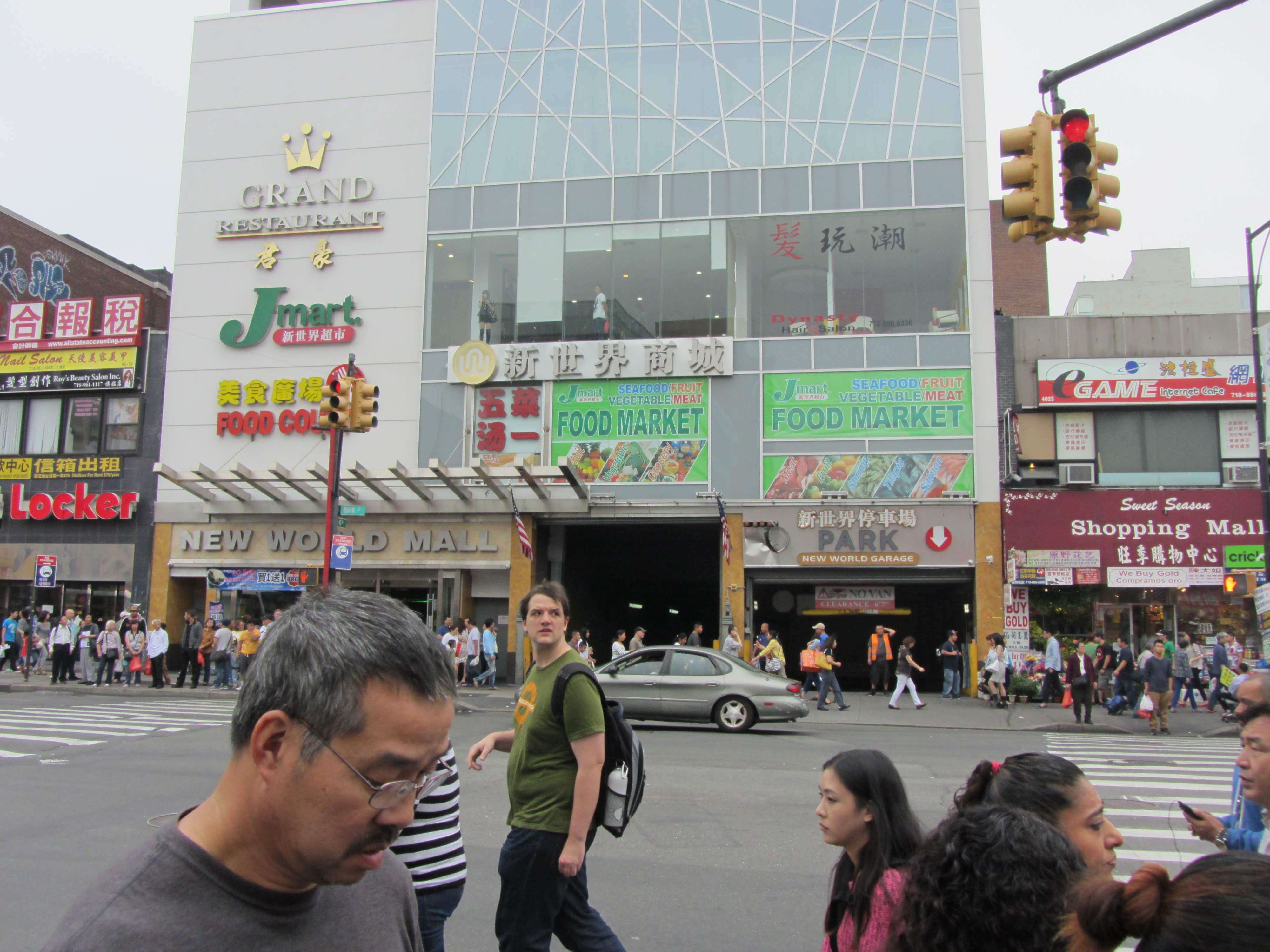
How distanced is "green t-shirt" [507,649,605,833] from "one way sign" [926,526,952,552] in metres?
22.0

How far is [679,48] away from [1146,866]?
29.0 m

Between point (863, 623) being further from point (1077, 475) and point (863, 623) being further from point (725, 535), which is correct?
point (1077, 475)

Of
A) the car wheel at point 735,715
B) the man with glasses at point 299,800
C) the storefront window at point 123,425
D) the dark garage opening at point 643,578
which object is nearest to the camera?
the man with glasses at point 299,800

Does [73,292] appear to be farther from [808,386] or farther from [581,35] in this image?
[808,386]

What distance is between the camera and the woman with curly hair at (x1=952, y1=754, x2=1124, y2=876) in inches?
115

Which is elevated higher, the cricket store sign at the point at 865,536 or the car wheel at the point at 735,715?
the cricket store sign at the point at 865,536

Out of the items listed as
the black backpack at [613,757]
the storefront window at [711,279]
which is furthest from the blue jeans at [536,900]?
the storefront window at [711,279]

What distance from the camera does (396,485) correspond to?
27594 millimetres

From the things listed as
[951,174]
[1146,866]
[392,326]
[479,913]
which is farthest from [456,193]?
[1146,866]

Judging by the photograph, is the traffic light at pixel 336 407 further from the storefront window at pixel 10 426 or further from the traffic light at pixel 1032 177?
the storefront window at pixel 10 426

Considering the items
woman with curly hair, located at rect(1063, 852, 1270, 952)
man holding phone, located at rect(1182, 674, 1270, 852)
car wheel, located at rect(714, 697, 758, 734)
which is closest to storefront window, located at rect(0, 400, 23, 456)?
car wheel, located at rect(714, 697, 758, 734)

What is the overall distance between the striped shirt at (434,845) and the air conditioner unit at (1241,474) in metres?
26.0

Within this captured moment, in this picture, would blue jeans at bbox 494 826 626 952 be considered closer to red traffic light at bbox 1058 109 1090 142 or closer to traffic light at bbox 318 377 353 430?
red traffic light at bbox 1058 109 1090 142

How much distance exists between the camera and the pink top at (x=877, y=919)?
9.43 ft
